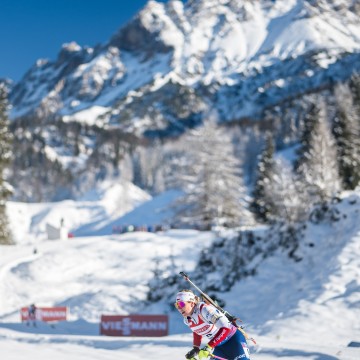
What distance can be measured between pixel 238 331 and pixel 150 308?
1895 cm

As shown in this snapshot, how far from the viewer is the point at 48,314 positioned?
24.4m

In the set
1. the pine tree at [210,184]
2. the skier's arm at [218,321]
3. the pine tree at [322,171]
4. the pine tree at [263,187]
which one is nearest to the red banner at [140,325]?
the skier's arm at [218,321]

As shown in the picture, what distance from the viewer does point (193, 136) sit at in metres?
43.1

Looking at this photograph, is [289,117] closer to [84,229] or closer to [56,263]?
[84,229]

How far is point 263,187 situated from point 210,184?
9680 millimetres

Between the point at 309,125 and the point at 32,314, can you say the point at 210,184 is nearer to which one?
the point at 309,125

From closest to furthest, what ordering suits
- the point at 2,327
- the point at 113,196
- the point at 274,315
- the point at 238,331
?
the point at 238,331 → the point at 274,315 → the point at 2,327 → the point at 113,196

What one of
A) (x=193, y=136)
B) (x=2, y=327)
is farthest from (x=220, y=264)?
(x=193, y=136)

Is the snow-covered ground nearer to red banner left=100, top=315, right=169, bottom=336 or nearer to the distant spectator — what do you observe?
the distant spectator

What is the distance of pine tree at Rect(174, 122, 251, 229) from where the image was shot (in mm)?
41125

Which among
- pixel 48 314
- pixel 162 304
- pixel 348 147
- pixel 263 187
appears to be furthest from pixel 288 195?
pixel 48 314

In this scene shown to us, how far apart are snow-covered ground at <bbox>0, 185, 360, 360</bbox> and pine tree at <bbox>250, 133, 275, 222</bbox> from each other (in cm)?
1244

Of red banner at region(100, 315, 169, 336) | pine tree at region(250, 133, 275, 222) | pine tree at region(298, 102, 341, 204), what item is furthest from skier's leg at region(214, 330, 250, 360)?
pine tree at region(250, 133, 275, 222)

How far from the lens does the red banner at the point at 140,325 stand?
20.2 meters
